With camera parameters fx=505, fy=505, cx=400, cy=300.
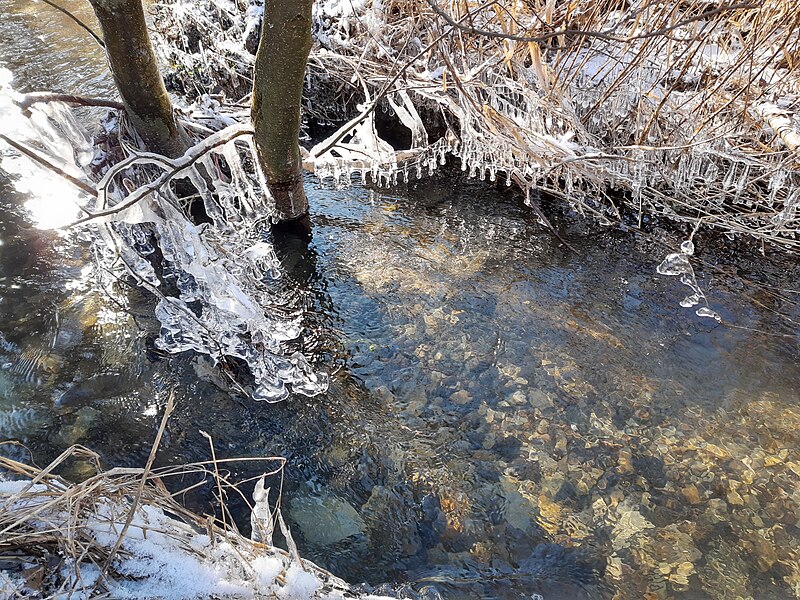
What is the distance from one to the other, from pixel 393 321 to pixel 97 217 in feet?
6.15

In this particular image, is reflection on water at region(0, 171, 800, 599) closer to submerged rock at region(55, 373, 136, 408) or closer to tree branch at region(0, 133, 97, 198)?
submerged rock at region(55, 373, 136, 408)

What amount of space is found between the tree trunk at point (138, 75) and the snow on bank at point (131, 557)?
2.43m

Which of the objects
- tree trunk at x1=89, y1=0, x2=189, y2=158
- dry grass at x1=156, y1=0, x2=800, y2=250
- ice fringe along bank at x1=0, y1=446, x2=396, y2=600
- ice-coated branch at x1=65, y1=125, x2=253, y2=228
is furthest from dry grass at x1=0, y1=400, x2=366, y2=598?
dry grass at x1=156, y1=0, x2=800, y2=250

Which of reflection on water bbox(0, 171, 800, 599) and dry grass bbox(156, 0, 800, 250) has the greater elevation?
dry grass bbox(156, 0, 800, 250)

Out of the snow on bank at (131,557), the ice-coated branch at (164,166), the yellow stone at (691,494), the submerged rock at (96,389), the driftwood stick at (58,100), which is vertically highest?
the driftwood stick at (58,100)

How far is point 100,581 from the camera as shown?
1199mm

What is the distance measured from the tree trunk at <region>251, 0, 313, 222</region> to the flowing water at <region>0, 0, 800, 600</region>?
73 centimetres

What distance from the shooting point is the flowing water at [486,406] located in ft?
7.83

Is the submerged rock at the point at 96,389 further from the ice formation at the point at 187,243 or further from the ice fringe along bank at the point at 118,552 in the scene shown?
the ice fringe along bank at the point at 118,552

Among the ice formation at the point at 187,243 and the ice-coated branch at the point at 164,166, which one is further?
the ice formation at the point at 187,243

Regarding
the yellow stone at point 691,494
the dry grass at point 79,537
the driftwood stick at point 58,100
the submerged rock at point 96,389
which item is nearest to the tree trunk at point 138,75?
the driftwood stick at point 58,100

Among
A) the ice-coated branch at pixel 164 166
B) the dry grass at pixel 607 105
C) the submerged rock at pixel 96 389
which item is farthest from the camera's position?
the dry grass at pixel 607 105

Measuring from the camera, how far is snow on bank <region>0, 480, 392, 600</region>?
117cm

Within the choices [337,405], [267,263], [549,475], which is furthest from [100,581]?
[267,263]
